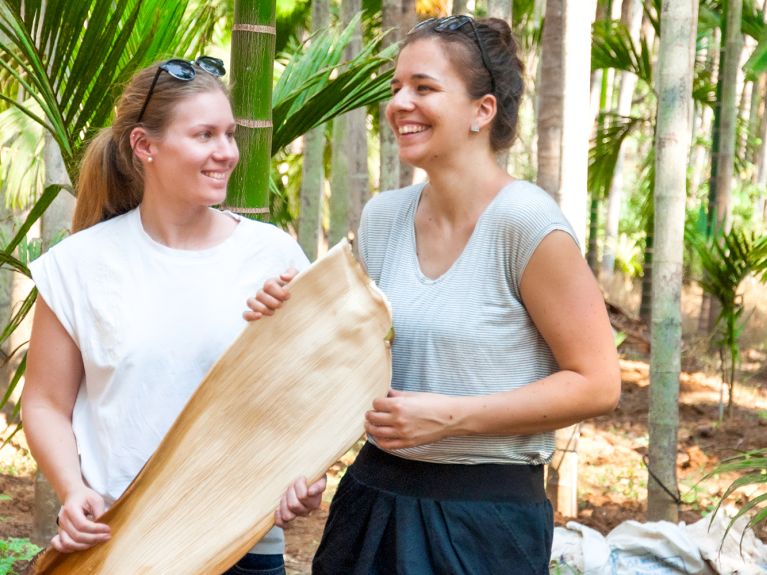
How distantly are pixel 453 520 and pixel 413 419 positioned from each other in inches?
9.5

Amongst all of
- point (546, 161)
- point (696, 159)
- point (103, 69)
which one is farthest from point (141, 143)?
point (696, 159)

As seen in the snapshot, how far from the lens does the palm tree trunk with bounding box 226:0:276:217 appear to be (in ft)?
9.25

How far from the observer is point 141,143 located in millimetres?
2143

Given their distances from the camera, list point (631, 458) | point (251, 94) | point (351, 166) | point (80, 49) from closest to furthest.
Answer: point (251, 94)
point (80, 49)
point (631, 458)
point (351, 166)

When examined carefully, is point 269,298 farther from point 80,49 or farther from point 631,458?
point 631,458

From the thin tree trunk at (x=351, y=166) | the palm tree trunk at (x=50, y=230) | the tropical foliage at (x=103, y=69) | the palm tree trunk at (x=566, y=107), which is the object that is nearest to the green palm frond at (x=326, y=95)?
the tropical foliage at (x=103, y=69)

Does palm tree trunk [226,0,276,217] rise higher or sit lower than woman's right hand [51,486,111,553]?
higher

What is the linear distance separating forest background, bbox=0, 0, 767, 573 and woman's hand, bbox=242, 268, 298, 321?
33.9 inches

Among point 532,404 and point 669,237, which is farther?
point 669,237

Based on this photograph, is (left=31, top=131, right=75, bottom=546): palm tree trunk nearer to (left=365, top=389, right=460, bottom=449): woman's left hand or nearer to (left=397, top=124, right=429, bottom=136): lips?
(left=397, top=124, right=429, bottom=136): lips

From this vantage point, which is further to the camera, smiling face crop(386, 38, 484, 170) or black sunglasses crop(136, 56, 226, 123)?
black sunglasses crop(136, 56, 226, 123)

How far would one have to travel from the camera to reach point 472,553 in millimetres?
1895

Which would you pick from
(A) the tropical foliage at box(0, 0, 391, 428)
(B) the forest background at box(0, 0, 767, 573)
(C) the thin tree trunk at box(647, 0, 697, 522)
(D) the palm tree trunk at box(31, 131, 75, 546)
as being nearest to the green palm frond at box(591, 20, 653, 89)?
(B) the forest background at box(0, 0, 767, 573)

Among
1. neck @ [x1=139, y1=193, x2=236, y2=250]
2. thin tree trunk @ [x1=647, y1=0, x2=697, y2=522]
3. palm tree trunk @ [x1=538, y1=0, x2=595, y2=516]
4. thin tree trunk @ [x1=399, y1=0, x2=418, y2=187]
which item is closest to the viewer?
neck @ [x1=139, y1=193, x2=236, y2=250]
